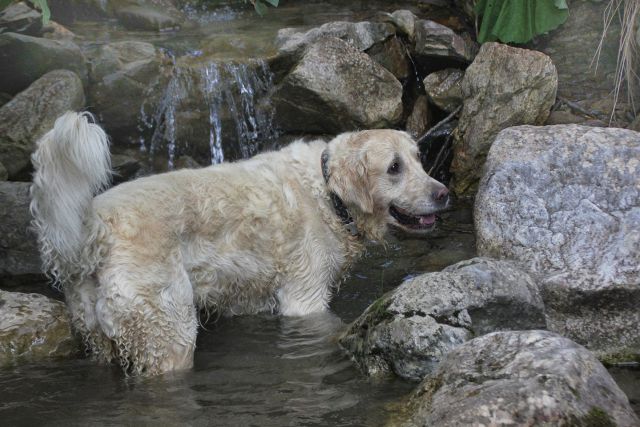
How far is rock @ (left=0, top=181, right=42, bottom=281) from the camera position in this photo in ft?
19.0

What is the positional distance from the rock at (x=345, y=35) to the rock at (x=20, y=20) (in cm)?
287

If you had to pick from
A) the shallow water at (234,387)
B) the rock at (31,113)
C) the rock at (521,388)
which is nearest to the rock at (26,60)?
the rock at (31,113)

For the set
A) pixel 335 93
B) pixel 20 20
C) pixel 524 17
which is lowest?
pixel 335 93

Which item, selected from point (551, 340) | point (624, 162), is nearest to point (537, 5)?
point (624, 162)

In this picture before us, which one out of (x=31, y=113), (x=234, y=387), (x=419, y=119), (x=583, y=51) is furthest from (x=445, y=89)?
(x=234, y=387)

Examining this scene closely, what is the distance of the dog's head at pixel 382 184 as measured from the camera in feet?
17.4

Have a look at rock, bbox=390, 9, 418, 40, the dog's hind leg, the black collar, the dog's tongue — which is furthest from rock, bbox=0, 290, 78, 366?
rock, bbox=390, 9, 418, 40

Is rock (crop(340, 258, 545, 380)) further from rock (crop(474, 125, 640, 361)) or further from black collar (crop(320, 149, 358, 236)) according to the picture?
black collar (crop(320, 149, 358, 236))

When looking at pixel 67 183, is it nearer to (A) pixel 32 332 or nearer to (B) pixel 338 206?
(A) pixel 32 332

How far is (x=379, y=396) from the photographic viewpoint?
408cm

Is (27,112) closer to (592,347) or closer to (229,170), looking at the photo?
(229,170)

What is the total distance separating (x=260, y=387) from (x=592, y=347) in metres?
2.05

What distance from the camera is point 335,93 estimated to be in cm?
775

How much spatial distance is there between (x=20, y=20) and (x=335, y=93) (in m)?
3.87
